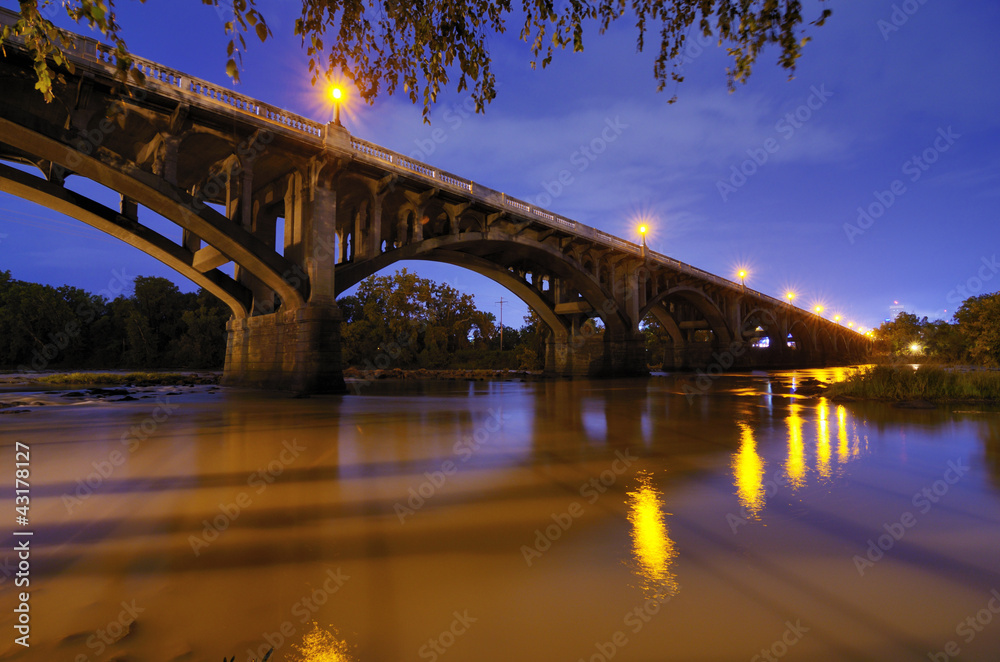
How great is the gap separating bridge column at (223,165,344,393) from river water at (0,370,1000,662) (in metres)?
10.9

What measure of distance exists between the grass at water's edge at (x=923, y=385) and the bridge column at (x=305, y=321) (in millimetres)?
18524

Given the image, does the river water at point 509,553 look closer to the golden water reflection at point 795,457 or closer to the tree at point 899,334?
the golden water reflection at point 795,457

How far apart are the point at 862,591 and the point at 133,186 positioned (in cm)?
2002

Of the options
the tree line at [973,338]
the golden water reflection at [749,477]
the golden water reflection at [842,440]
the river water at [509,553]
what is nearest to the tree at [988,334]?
the tree line at [973,338]

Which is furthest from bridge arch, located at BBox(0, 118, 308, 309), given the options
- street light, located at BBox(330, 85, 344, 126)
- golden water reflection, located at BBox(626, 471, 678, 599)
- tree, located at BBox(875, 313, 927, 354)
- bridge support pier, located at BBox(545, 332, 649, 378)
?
tree, located at BBox(875, 313, 927, 354)

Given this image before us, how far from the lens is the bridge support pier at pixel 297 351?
1817cm

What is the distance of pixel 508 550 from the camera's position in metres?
3.41

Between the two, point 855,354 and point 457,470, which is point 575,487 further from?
point 855,354

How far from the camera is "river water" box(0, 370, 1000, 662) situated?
90.0 inches

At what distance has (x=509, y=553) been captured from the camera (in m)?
3.36

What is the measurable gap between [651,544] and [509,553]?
3.43 feet

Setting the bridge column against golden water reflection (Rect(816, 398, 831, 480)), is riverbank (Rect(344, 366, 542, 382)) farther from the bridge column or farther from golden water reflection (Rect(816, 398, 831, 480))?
golden water reflection (Rect(816, 398, 831, 480))

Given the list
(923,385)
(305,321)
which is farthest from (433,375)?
(923,385)

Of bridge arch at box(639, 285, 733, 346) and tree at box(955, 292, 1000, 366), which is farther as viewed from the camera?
bridge arch at box(639, 285, 733, 346)
